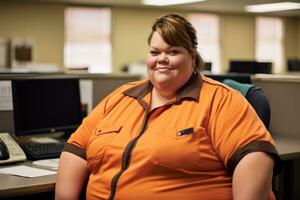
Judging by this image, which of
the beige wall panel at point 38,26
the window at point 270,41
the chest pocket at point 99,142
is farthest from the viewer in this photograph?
the window at point 270,41

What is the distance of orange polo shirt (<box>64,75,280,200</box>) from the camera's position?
163cm

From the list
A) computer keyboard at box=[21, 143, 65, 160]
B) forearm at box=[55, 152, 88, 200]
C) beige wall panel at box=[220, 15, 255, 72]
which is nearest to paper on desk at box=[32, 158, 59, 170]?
computer keyboard at box=[21, 143, 65, 160]

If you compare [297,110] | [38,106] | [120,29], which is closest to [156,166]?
[38,106]

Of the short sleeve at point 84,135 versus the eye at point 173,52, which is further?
the short sleeve at point 84,135

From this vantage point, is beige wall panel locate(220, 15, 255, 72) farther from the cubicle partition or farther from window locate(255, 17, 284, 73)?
the cubicle partition

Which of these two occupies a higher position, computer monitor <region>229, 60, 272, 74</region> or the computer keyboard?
computer monitor <region>229, 60, 272, 74</region>

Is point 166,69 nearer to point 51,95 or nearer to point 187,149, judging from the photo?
point 187,149

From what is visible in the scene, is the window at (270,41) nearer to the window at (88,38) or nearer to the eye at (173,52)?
the window at (88,38)

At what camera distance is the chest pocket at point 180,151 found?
1625 mm

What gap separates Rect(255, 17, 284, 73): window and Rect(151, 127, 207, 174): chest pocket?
10.0 metres

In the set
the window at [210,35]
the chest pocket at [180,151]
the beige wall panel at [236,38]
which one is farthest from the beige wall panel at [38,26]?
the chest pocket at [180,151]

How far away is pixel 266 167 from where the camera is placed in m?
1.57

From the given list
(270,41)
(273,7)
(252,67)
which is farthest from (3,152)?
(270,41)

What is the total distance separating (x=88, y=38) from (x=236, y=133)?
7.72 m
